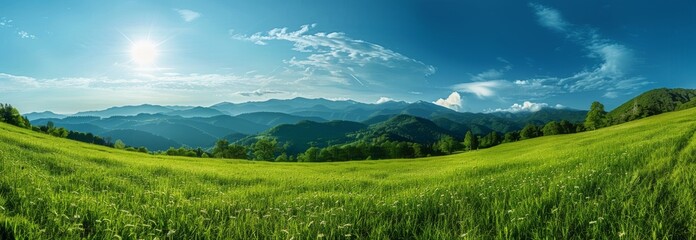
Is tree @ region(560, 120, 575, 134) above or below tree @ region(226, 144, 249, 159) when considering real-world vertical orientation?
above

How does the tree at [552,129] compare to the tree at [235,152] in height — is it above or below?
above

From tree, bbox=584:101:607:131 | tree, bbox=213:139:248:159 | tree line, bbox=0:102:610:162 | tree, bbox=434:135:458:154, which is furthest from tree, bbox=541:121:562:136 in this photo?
tree, bbox=213:139:248:159

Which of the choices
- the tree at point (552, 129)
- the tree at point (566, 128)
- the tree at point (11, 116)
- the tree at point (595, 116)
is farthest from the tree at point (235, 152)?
the tree at point (595, 116)

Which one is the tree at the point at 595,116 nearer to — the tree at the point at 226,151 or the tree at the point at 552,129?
the tree at the point at 552,129

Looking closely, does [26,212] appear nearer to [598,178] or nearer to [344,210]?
[344,210]

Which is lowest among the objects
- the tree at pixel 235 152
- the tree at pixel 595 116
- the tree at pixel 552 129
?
the tree at pixel 235 152

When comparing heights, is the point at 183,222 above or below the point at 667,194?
below

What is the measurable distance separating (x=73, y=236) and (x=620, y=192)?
775 centimetres

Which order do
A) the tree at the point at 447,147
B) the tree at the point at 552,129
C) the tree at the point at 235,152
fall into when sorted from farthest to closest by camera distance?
1. the tree at the point at 447,147
2. the tree at the point at 552,129
3. the tree at the point at 235,152

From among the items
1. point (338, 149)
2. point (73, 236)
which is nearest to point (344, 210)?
point (73, 236)

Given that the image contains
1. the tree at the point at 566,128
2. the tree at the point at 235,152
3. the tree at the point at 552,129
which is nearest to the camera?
the tree at the point at 235,152

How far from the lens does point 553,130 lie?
140625mm

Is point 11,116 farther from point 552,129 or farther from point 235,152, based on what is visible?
point 552,129

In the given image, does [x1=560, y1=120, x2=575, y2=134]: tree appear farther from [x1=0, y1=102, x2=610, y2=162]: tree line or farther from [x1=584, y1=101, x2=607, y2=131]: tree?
[x1=584, y1=101, x2=607, y2=131]: tree
